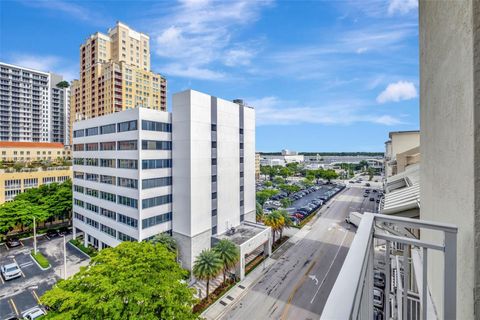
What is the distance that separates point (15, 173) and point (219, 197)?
3050 centimetres

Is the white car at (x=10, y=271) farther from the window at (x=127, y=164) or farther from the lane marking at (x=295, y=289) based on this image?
the lane marking at (x=295, y=289)

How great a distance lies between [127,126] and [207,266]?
1260 centimetres

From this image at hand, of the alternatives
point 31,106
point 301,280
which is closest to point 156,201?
point 301,280

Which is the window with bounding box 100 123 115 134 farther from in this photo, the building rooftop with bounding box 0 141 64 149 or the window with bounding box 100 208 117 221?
the building rooftop with bounding box 0 141 64 149

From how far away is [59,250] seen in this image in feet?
78.0

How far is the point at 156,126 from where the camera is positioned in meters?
19.0

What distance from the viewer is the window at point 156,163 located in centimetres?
1809

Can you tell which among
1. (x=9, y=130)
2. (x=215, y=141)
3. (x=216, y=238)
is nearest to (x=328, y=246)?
(x=216, y=238)

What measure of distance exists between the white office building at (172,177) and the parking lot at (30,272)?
3089 millimetres

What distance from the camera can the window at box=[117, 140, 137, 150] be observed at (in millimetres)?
18234

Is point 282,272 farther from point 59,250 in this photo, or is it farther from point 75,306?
point 59,250

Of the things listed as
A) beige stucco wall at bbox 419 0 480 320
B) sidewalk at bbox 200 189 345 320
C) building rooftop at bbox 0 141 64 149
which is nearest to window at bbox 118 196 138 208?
sidewalk at bbox 200 189 345 320

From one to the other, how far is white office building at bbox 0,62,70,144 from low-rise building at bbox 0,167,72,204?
45.1m

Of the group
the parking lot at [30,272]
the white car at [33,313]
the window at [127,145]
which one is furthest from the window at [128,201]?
the white car at [33,313]
